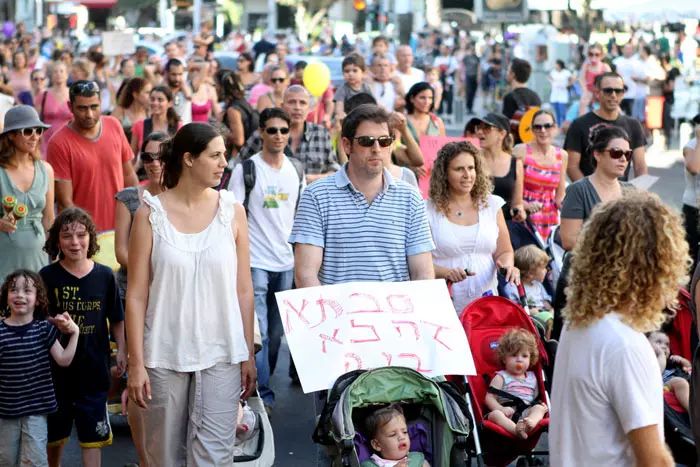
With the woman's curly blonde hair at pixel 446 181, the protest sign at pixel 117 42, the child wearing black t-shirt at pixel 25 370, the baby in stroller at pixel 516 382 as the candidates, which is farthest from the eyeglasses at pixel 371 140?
the protest sign at pixel 117 42

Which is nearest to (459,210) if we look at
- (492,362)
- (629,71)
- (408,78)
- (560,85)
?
(492,362)

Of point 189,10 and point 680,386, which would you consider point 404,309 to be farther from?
point 189,10

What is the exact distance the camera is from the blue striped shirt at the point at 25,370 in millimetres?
5805

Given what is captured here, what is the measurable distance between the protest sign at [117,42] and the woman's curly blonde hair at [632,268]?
17.1 metres

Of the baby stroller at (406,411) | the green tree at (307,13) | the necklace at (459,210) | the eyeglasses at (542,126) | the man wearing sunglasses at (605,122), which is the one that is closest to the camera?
the baby stroller at (406,411)

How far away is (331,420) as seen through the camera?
504cm

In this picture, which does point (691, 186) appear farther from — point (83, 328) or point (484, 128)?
point (83, 328)

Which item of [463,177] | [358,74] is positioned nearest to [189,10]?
[358,74]

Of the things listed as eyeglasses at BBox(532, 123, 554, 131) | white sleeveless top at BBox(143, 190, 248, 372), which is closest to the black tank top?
eyeglasses at BBox(532, 123, 554, 131)

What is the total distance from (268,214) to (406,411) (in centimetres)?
253

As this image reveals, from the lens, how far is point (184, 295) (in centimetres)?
486

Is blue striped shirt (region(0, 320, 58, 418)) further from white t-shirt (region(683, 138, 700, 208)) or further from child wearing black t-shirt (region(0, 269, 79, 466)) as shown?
white t-shirt (region(683, 138, 700, 208))

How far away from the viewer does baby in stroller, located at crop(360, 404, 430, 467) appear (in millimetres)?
5176

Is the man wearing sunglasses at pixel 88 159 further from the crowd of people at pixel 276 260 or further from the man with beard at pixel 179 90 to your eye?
the man with beard at pixel 179 90
